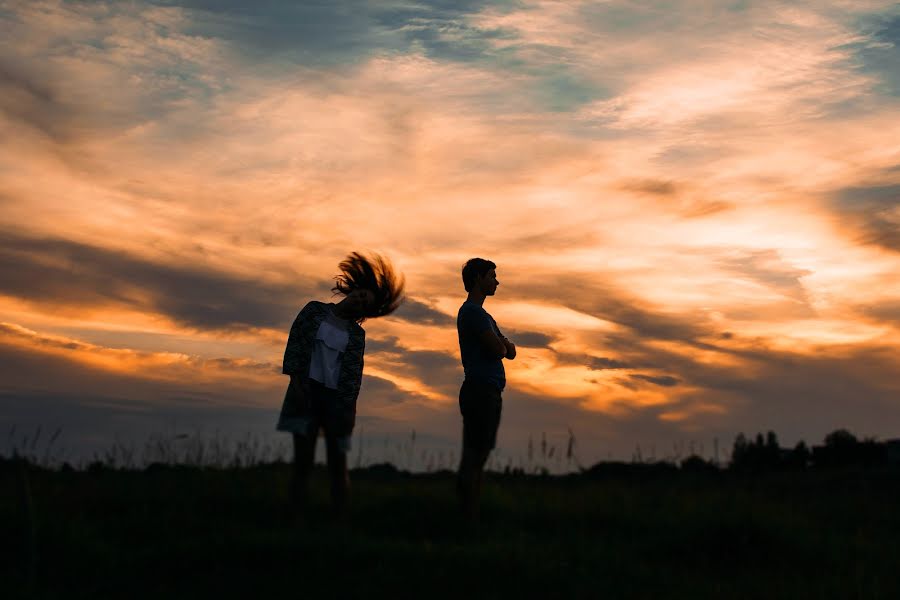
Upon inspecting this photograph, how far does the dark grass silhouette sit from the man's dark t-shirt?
4.95 ft

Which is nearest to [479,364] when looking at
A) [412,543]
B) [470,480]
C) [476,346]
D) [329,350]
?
[476,346]

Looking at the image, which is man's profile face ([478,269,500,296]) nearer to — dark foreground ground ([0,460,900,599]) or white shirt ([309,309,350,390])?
white shirt ([309,309,350,390])

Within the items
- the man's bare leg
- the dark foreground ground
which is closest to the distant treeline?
the dark foreground ground

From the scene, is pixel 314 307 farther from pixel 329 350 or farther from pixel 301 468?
pixel 301 468

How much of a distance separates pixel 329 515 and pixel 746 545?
412 cm

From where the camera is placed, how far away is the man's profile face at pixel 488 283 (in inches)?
331

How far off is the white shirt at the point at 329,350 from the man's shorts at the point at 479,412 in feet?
4.14

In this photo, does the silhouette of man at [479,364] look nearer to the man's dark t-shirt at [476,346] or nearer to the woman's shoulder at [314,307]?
the man's dark t-shirt at [476,346]

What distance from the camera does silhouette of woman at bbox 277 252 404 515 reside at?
8.45 metres

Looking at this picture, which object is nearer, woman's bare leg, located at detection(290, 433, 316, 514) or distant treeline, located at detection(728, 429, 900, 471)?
woman's bare leg, located at detection(290, 433, 316, 514)

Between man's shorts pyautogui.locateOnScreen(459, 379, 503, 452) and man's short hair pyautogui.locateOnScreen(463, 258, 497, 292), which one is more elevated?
man's short hair pyautogui.locateOnScreen(463, 258, 497, 292)

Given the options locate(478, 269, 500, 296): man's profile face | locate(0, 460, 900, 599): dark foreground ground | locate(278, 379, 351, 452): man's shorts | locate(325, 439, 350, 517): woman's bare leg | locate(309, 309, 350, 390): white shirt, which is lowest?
locate(0, 460, 900, 599): dark foreground ground

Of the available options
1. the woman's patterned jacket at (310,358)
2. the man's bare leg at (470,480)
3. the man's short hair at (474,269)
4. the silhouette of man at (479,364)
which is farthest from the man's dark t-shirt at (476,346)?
the woman's patterned jacket at (310,358)

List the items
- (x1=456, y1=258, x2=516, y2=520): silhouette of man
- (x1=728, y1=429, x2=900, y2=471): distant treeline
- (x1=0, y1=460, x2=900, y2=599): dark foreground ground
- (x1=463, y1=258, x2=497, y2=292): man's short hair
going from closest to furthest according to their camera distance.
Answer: (x1=0, y1=460, x2=900, y2=599): dark foreground ground
(x1=456, y1=258, x2=516, y2=520): silhouette of man
(x1=463, y1=258, x2=497, y2=292): man's short hair
(x1=728, y1=429, x2=900, y2=471): distant treeline
